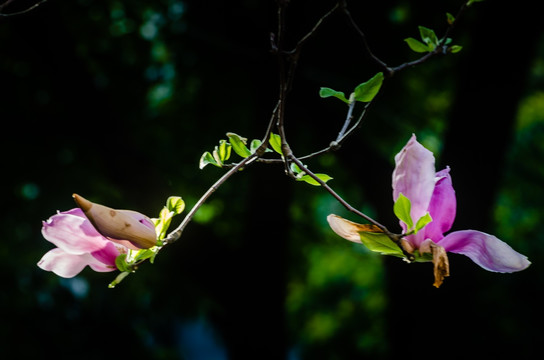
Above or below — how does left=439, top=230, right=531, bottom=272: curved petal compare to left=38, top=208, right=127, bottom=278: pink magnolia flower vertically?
below

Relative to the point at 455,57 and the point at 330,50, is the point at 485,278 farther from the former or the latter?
the point at 330,50

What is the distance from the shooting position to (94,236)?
60 cm

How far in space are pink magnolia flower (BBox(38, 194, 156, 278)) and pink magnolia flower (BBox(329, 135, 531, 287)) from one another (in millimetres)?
203

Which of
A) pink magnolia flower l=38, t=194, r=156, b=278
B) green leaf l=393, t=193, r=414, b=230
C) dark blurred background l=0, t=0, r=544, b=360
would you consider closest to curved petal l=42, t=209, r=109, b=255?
pink magnolia flower l=38, t=194, r=156, b=278

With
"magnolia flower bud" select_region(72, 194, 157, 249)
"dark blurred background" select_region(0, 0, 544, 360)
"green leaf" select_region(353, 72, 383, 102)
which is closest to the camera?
"magnolia flower bud" select_region(72, 194, 157, 249)

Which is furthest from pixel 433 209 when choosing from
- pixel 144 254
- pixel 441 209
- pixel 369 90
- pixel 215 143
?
pixel 215 143

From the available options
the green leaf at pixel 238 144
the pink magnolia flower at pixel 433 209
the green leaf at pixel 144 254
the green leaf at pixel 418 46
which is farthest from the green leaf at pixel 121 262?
the green leaf at pixel 418 46

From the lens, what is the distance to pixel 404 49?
2.90 metres

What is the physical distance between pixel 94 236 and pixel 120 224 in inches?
2.0

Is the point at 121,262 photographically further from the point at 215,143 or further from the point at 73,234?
the point at 215,143

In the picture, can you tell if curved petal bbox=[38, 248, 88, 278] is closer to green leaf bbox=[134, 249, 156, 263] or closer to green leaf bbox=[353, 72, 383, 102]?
green leaf bbox=[134, 249, 156, 263]

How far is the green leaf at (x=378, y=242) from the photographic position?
593mm

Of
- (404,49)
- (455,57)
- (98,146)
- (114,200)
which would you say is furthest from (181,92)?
(455,57)

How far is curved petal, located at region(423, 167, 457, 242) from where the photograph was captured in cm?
61
